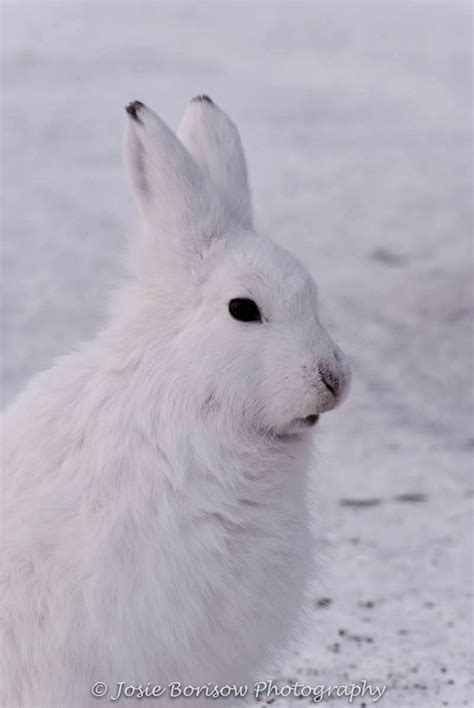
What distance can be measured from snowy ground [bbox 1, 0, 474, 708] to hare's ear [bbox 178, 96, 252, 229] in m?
0.65

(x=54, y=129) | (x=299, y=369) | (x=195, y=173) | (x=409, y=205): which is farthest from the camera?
(x=54, y=129)

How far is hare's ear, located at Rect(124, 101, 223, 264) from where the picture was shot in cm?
250

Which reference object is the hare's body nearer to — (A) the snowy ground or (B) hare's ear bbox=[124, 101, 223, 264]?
(B) hare's ear bbox=[124, 101, 223, 264]

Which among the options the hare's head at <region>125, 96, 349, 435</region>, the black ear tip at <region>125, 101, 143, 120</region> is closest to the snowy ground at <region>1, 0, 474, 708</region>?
the hare's head at <region>125, 96, 349, 435</region>

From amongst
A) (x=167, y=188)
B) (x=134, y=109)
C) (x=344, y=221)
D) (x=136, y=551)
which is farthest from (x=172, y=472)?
(x=344, y=221)

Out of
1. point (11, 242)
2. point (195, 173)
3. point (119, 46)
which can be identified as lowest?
point (11, 242)

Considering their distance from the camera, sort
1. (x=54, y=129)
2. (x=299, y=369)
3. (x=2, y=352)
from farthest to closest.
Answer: (x=54, y=129) < (x=2, y=352) < (x=299, y=369)

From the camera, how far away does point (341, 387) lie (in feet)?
8.00

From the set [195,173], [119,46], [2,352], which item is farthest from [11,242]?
[195,173]

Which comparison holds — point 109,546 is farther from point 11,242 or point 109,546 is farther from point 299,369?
point 11,242

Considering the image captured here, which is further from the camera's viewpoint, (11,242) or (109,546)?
(11,242)

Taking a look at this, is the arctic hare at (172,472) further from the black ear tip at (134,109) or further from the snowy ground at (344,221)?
the snowy ground at (344,221)

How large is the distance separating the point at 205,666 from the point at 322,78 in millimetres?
9941

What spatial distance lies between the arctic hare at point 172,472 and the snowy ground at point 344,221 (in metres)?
0.50
